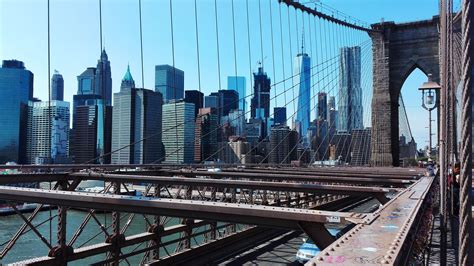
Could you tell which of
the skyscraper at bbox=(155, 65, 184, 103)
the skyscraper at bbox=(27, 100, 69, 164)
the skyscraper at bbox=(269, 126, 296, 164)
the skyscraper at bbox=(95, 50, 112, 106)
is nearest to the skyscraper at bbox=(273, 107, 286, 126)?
the skyscraper at bbox=(269, 126, 296, 164)

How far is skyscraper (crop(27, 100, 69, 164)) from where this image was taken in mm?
21469

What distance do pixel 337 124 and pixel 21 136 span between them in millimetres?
30234

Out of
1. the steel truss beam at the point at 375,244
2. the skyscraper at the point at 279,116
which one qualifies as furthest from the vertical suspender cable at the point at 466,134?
the skyscraper at the point at 279,116

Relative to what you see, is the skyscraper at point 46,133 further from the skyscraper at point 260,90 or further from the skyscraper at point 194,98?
the skyscraper at point 260,90

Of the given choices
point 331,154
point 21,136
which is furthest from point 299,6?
point 21,136

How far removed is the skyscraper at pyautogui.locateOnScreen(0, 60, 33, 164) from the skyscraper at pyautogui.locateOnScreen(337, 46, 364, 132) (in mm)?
27516

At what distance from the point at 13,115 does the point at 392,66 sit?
32.6 meters

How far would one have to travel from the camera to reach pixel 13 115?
26156 mm

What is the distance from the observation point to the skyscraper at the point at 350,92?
145 feet

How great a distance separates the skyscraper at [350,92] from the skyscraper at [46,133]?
1060 inches

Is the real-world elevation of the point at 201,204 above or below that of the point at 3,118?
below

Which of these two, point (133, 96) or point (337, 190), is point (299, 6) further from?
point (337, 190)

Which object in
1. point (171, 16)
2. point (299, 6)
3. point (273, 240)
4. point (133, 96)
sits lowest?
point (273, 240)

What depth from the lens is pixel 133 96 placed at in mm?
22625
